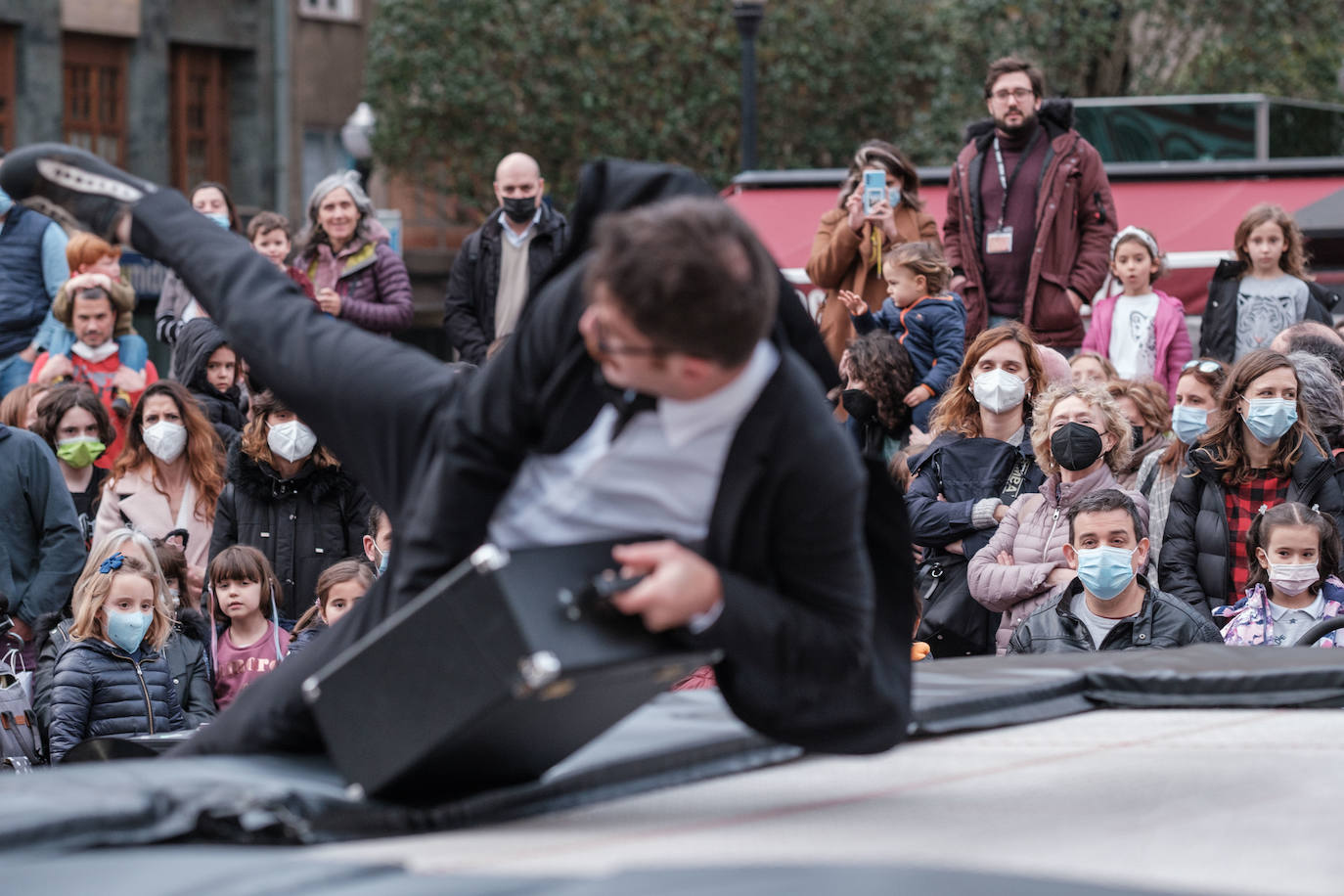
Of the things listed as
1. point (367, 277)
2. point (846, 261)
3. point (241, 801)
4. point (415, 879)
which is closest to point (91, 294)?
point (367, 277)

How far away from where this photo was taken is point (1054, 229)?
8.23 metres

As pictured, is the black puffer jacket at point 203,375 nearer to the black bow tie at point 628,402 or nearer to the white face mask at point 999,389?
the white face mask at point 999,389

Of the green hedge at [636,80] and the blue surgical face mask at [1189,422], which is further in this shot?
the green hedge at [636,80]

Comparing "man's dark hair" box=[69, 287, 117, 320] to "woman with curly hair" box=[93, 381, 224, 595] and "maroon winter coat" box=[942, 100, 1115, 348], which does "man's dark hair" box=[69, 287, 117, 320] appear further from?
"maroon winter coat" box=[942, 100, 1115, 348]

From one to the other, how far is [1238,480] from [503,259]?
399 cm

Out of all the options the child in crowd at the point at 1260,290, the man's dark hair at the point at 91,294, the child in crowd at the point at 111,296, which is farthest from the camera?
the child in crowd at the point at 111,296

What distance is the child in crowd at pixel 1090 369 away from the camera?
7309mm

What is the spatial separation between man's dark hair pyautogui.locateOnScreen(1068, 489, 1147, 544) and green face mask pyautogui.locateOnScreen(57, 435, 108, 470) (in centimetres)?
427

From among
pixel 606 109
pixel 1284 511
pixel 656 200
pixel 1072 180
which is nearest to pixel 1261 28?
pixel 606 109

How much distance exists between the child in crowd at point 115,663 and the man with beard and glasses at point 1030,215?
4.03m

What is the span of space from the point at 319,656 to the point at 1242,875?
1572mm

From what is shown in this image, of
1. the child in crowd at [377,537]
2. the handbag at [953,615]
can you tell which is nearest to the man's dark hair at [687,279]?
the handbag at [953,615]

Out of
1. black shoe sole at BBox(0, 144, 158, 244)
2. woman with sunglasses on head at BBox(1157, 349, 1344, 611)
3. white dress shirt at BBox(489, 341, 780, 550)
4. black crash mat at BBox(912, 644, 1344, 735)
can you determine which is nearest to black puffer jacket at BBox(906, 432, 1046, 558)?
woman with sunglasses on head at BBox(1157, 349, 1344, 611)

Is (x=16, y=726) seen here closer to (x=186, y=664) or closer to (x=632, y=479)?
(x=186, y=664)
